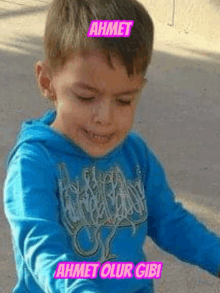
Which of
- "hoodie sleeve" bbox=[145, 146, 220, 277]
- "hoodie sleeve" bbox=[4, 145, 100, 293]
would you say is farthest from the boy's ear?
"hoodie sleeve" bbox=[145, 146, 220, 277]

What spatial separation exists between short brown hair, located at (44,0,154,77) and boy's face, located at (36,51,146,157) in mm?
25

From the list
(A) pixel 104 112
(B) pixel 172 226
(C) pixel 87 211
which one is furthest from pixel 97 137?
(B) pixel 172 226

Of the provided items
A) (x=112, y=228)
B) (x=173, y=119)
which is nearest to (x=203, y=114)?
(x=173, y=119)

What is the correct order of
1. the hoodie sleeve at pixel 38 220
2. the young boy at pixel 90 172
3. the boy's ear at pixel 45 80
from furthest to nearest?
the boy's ear at pixel 45 80, the young boy at pixel 90 172, the hoodie sleeve at pixel 38 220

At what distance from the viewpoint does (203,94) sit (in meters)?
5.58

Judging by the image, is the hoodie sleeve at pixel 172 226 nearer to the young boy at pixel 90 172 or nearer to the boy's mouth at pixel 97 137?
the young boy at pixel 90 172

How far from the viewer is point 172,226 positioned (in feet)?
7.67

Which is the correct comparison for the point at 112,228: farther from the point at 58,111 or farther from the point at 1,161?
the point at 1,161

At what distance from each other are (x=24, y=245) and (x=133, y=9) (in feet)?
2.20

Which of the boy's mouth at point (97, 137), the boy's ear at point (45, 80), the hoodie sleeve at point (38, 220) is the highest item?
the boy's ear at point (45, 80)

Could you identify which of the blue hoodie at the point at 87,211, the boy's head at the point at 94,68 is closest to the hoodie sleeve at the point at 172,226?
the blue hoodie at the point at 87,211

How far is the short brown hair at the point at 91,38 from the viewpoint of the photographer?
207cm

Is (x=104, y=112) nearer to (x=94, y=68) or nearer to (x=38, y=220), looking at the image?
(x=94, y=68)

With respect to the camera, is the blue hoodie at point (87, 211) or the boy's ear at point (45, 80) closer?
the blue hoodie at point (87, 211)
